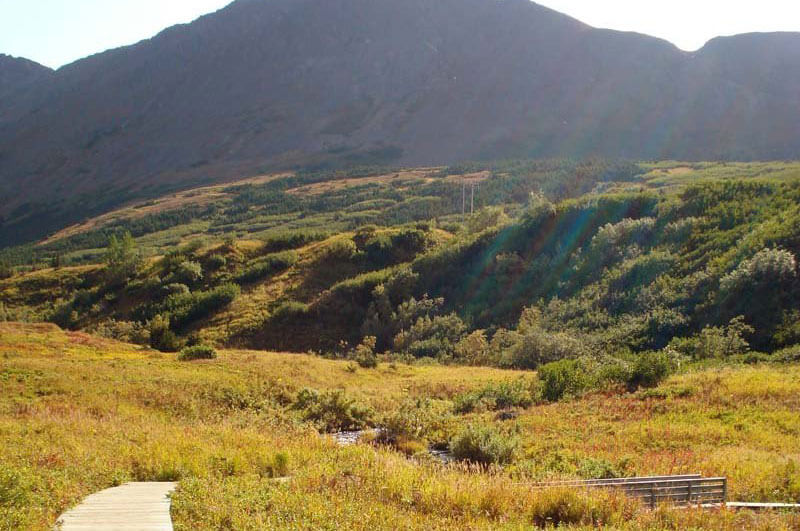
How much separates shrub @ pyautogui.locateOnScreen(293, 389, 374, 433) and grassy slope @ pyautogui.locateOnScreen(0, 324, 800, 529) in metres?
1.09

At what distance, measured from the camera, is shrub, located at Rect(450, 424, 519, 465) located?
43.1ft

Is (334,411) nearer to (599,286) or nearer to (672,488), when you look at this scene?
(672,488)

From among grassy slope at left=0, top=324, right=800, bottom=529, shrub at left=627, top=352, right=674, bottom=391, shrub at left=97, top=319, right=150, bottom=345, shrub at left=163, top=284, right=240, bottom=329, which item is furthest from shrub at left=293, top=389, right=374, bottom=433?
shrub at left=163, top=284, right=240, bottom=329

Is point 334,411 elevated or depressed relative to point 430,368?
elevated

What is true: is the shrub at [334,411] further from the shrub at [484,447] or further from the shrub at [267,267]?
the shrub at [267,267]

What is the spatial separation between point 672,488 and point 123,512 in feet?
26.1

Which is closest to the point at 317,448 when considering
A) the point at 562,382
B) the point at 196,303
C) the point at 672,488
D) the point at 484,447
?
the point at 484,447

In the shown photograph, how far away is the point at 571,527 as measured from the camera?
7434mm

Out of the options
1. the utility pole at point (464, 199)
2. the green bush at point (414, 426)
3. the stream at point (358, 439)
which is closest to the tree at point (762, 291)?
the green bush at point (414, 426)

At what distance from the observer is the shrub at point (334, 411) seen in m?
18.7

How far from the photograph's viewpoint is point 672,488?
28.6ft

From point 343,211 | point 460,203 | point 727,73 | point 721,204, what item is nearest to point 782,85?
point 727,73

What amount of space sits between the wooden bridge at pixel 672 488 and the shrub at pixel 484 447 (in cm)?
383

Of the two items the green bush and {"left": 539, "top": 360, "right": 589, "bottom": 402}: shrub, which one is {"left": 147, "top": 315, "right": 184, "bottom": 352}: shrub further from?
{"left": 539, "top": 360, "right": 589, "bottom": 402}: shrub
